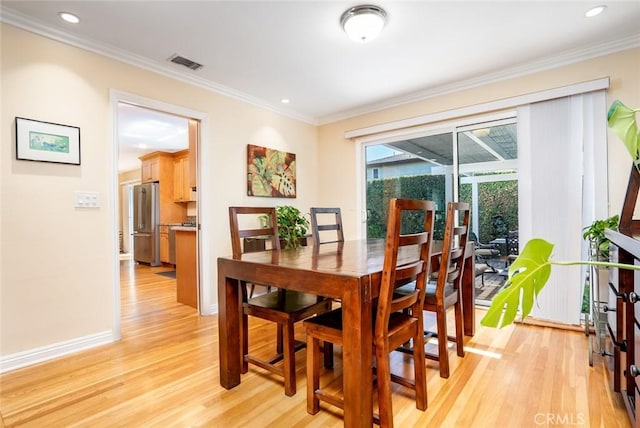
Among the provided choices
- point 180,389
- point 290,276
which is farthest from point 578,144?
point 180,389

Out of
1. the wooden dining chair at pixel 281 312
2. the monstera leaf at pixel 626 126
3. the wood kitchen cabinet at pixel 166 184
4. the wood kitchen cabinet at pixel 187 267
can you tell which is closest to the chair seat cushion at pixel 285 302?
the wooden dining chair at pixel 281 312

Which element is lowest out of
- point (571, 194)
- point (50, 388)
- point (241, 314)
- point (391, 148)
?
point (50, 388)

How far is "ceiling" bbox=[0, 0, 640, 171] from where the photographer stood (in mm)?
2162

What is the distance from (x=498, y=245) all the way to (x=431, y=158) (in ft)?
4.06

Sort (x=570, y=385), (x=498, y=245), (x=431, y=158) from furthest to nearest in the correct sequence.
A: (x=431, y=158) → (x=498, y=245) → (x=570, y=385)

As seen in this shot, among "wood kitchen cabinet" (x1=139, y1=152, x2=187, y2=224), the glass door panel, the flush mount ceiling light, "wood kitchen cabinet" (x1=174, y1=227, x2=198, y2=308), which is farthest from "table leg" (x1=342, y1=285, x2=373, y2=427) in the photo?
"wood kitchen cabinet" (x1=139, y1=152, x2=187, y2=224)

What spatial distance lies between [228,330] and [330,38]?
2.27m

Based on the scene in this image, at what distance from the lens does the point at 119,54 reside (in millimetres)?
2662

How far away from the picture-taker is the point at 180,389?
185 cm

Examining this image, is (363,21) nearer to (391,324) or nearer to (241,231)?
(241,231)

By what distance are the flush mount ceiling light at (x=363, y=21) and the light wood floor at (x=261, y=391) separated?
2325mm

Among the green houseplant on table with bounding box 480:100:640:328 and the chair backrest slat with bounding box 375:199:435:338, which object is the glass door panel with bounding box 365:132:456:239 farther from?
the green houseplant on table with bounding box 480:100:640:328

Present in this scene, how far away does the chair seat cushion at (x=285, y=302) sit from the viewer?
187 cm

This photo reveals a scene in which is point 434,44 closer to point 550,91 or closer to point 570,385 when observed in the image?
point 550,91
